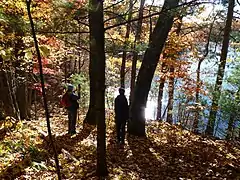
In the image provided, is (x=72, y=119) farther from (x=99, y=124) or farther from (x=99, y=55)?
(x=99, y=55)

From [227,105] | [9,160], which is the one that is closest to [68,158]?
[9,160]

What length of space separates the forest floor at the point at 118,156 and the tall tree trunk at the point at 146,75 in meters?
0.57

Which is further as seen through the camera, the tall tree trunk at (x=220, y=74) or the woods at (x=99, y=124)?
the tall tree trunk at (x=220, y=74)

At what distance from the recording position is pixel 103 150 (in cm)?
559

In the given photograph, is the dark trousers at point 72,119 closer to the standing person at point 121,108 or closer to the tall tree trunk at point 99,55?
the standing person at point 121,108

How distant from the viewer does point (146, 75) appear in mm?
9305

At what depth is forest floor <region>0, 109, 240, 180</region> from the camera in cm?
586

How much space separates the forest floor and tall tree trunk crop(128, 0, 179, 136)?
57 cm

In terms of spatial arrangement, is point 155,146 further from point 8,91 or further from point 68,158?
point 8,91

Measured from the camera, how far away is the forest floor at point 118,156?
5859mm

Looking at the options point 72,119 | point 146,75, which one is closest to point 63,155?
point 72,119

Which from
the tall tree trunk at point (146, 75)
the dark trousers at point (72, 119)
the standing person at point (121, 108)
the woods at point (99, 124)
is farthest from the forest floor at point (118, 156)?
the standing person at point (121, 108)

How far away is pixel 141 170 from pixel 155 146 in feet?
7.16

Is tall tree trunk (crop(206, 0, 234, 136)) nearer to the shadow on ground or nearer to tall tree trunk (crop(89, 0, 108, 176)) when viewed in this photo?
the shadow on ground
